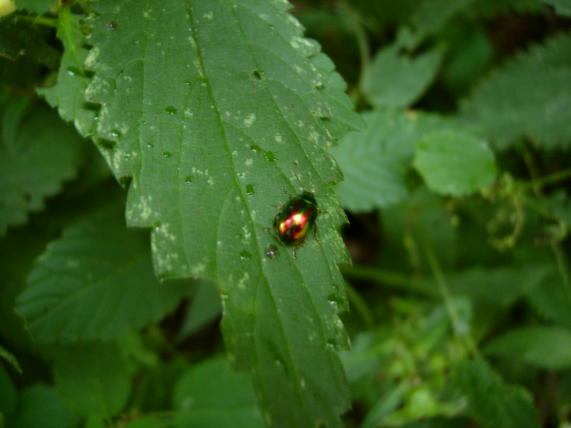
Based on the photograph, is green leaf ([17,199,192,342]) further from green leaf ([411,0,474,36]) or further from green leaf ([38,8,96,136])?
green leaf ([411,0,474,36])

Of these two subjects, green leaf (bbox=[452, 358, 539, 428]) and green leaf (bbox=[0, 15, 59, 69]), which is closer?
green leaf (bbox=[0, 15, 59, 69])

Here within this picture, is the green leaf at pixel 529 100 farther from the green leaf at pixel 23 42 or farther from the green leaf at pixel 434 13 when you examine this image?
the green leaf at pixel 23 42

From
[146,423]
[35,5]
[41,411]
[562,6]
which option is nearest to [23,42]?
[35,5]

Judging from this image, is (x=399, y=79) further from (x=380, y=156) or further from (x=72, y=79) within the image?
(x=72, y=79)

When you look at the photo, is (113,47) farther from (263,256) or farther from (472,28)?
(472,28)

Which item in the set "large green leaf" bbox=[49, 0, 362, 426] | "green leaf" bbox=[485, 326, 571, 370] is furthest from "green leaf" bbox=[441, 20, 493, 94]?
"large green leaf" bbox=[49, 0, 362, 426]

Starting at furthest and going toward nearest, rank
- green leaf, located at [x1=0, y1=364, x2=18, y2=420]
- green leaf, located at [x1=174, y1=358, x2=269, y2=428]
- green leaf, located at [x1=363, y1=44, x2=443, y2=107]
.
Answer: green leaf, located at [x1=363, y1=44, x2=443, y2=107]
green leaf, located at [x1=174, y1=358, x2=269, y2=428]
green leaf, located at [x1=0, y1=364, x2=18, y2=420]

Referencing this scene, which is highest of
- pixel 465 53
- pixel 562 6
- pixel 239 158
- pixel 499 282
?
pixel 562 6
